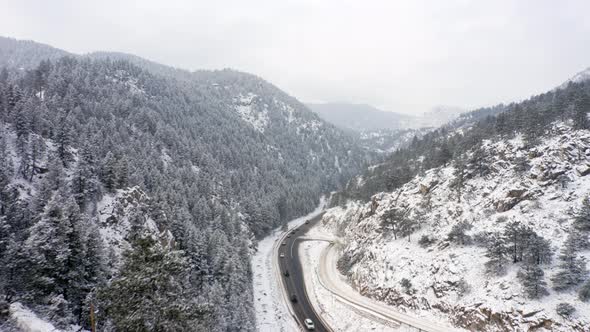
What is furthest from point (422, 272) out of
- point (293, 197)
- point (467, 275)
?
point (293, 197)

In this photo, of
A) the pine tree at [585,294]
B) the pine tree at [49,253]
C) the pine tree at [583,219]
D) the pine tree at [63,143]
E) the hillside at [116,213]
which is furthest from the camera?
the pine tree at [63,143]

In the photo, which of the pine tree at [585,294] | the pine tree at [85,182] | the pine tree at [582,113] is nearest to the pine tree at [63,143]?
the pine tree at [85,182]

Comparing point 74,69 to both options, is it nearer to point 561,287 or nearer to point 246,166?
point 246,166

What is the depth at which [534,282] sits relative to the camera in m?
38.4

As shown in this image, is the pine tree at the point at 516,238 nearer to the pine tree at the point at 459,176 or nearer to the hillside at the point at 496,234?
the hillside at the point at 496,234

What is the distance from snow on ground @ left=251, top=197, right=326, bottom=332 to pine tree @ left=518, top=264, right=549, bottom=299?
35.5 meters

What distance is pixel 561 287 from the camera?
37.2m

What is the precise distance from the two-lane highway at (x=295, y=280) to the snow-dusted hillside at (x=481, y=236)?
429 inches

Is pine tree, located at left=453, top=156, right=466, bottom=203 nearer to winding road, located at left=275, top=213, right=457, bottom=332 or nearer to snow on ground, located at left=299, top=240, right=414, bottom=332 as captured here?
winding road, located at left=275, top=213, right=457, bottom=332

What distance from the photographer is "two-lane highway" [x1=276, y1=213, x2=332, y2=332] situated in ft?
185

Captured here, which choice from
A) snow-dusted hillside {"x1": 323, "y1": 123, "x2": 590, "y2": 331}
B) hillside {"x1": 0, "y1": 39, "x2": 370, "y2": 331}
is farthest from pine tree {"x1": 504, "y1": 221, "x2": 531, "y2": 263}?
hillside {"x1": 0, "y1": 39, "x2": 370, "y2": 331}

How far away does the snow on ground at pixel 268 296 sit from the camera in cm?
5444

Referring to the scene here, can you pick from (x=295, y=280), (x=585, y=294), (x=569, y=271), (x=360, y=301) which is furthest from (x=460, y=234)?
(x=295, y=280)

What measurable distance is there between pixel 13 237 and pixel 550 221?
76788 millimetres
